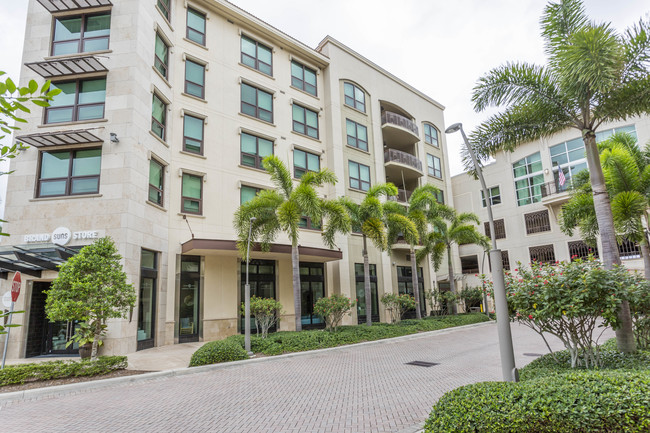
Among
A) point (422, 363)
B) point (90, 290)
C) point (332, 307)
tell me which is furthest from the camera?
point (332, 307)

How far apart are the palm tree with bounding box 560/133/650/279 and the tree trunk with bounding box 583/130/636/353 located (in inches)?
187

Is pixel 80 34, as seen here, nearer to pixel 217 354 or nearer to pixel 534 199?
pixel 217 354

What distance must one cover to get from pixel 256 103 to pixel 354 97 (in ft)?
27.9

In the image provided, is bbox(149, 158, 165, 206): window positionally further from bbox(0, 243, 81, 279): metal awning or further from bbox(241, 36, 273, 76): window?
bbox(241, 36, 273, 76): window

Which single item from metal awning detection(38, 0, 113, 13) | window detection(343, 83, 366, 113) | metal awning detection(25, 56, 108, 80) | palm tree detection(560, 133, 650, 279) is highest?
window detection(343, 83, 366, 113)

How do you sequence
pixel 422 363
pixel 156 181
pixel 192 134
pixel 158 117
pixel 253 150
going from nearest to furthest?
pixel 422 363 → pixel 156 181 → pixel 158 117 → pixel 192 134 → pixel 253 150

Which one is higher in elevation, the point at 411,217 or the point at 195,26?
the point at 195,26

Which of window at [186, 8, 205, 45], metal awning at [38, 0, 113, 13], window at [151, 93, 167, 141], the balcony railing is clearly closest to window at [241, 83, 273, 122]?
window at [186, 8, 205, 45]

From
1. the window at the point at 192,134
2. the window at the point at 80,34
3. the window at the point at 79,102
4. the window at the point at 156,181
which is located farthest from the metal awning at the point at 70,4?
the window at the point at 156,181

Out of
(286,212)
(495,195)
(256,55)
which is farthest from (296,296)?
(495,195)

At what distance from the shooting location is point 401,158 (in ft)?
97.5

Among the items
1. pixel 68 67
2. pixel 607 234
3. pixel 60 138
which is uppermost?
pixel 68 67

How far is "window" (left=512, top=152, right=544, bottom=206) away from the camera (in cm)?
3366

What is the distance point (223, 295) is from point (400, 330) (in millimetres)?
8975
